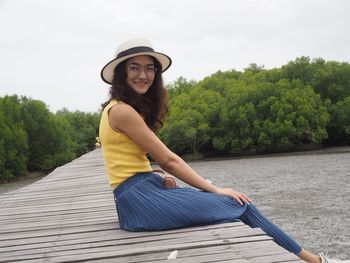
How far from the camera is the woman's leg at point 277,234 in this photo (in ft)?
11.7

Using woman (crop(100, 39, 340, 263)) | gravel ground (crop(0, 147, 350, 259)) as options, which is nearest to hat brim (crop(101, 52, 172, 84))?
woman (crop(100, 39, 340, 263))

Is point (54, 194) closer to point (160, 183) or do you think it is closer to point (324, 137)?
point (160, 183)

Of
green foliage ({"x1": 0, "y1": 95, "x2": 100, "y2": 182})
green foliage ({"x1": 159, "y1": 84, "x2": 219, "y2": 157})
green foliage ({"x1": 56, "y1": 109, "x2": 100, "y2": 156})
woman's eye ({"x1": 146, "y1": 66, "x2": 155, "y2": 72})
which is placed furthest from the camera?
green foliage ({"x1": 56, "y1": 109, "x2": 100, "y2": 156})

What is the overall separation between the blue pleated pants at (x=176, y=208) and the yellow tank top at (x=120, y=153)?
0.07m

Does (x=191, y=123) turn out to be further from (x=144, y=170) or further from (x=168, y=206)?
(x=168, y=206)

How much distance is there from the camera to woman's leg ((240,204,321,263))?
3.56 meters

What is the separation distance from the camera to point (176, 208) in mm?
3736

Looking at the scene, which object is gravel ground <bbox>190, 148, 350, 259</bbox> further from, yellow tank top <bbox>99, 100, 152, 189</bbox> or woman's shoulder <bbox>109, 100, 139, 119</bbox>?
woman's shoulder <bbox>109, 100, 139, 119</bbox>

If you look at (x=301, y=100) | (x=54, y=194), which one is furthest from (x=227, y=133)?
(x=54, y=194)

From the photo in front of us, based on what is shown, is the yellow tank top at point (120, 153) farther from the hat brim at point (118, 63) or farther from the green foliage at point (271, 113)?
the green foliage at point (271, 113)

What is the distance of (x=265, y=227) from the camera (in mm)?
3650

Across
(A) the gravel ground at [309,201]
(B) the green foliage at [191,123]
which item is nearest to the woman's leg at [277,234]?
(A) the gravel ground at [309,201]

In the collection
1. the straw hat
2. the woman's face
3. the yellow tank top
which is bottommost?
the yellow tank top

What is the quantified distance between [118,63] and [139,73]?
0.18 m
